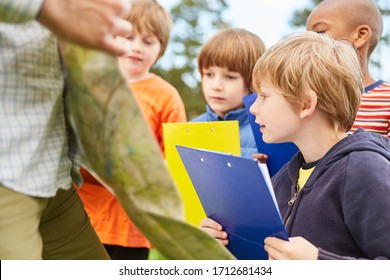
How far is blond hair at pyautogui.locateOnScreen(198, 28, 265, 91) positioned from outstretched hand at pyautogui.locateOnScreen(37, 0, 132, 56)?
6.94ft

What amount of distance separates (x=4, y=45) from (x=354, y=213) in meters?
0.94

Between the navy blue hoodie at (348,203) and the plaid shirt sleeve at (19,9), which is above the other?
the plaid shirt sleeve at (19,9)

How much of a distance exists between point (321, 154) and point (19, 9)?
1.07 m

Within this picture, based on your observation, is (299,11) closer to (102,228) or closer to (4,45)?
(102,228)

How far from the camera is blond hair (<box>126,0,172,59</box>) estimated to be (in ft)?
10.2

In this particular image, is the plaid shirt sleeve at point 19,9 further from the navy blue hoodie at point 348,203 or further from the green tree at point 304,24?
the green tree at point 304,24

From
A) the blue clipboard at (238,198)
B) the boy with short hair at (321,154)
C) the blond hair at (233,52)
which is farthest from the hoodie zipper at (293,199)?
the blond hair at (233,52)

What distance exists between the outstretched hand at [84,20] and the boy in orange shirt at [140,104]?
56.4 inches

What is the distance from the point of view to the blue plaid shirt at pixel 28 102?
1093 mm

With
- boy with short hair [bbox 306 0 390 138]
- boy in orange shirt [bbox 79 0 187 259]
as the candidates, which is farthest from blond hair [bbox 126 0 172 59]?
boy with short hair [bbox 306 0 390 138]

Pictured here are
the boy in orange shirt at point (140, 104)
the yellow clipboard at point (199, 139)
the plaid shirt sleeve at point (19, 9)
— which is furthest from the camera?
the boy in orange shirt at point (140, 104)

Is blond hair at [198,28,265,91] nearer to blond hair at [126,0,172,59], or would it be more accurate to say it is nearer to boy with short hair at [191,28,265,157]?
boy with short hair at [191,28,265,157]

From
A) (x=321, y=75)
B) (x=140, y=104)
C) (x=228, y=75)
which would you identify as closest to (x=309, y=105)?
(x=321, y=75)
